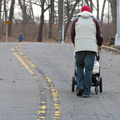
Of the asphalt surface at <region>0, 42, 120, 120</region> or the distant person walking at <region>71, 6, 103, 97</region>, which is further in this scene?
the distant person walking at <region>71, 6, 103, 97</region>

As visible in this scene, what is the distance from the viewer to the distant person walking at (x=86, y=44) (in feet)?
28.7

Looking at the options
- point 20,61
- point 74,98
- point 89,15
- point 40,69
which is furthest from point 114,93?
point 20,61

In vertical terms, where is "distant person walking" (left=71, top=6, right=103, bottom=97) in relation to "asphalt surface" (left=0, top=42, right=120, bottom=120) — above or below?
above

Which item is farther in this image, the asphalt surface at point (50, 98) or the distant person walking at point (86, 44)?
the distant person walking at point (86, 44)

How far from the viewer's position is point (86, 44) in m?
8.72

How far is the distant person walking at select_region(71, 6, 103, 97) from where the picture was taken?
874 centimetres

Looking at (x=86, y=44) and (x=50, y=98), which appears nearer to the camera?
(x=50, y=98)

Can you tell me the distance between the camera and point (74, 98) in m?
8.71

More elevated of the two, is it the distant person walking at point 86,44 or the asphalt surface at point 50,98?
the distant person walking at point 86,44

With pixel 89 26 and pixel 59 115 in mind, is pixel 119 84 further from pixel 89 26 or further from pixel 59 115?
pixel 59 115

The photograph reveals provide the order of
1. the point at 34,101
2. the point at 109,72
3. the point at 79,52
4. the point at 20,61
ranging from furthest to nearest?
the point at 20,61 < the point at 109,72 < the point at 79,52 < the point at 34,101

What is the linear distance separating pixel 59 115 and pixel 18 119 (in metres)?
0.69

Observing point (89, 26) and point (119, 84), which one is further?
point (119, 84)

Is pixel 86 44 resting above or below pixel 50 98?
above
